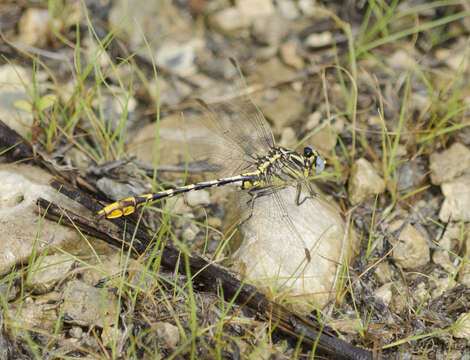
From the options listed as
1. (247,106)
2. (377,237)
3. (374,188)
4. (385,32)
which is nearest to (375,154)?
(374,188)

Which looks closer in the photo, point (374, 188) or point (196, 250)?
point (196, 250)

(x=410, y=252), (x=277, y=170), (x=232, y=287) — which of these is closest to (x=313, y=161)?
(x=277, y=170)

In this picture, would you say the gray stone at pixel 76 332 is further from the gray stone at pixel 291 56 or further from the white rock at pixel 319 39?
the white rock at pixel 319 39

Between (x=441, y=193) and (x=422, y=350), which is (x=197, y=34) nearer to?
(x=441, y=193)

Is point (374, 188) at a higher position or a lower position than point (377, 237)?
higher

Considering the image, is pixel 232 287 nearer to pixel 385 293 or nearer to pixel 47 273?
pixel 385 293

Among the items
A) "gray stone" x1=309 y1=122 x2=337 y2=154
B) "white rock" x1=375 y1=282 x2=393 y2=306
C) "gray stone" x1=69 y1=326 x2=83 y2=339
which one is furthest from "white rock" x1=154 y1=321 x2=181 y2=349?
"gray stone" x1=309 y1=122 x2=337 y2=154
